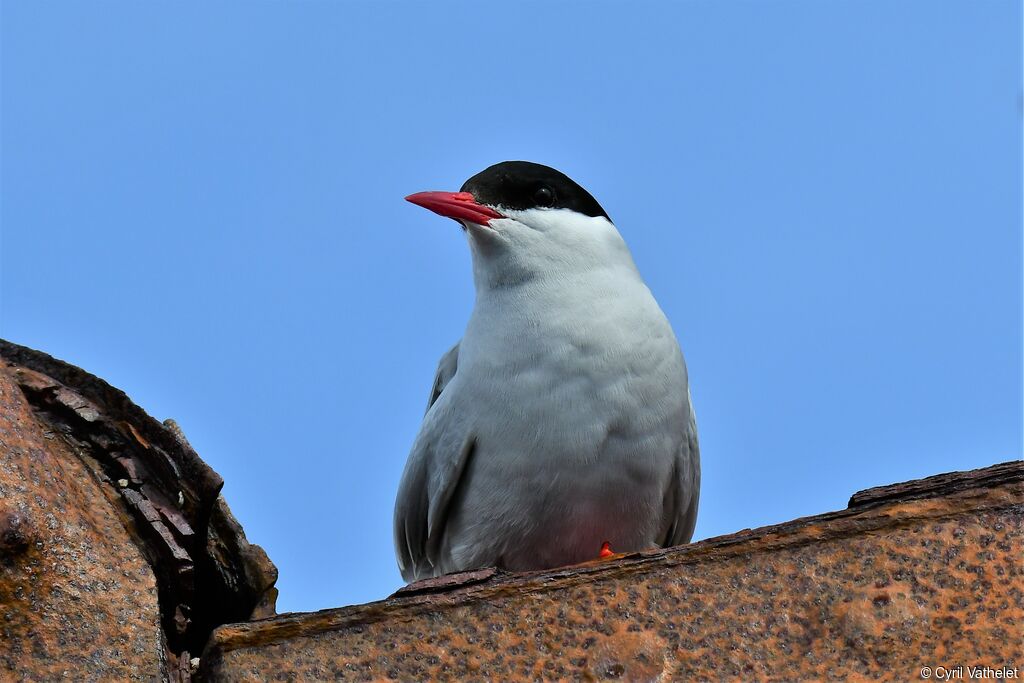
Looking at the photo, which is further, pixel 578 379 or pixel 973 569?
pixel 578 379

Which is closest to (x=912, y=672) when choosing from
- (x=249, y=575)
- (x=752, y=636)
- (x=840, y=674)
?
(x=840, y=674)

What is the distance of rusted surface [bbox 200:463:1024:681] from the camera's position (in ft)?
10.9

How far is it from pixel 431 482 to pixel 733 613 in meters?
2.61

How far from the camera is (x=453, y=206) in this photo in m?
5.91

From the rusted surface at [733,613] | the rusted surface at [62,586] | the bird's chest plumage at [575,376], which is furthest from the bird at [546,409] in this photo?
the rusted surface at [62,586]

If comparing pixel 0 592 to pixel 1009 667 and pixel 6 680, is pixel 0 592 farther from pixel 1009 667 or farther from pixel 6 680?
pixel 1009 667

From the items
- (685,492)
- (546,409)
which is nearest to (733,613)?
(546,409)

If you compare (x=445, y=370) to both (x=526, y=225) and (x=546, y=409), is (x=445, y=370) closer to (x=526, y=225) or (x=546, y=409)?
(x=526, y=225)

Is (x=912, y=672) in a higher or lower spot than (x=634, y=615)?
lower

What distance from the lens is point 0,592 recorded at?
3.44 meters

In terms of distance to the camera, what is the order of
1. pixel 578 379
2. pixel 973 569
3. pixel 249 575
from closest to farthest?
pixel 973 569 → pixel 249 575 → pixel 578 379

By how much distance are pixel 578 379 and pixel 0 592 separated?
262 centimetres

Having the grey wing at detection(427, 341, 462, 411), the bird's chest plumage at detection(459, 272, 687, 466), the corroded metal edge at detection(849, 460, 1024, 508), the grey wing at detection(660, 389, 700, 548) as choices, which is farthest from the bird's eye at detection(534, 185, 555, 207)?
the corroded metal edge at detection(849, 460, 1024, 508)

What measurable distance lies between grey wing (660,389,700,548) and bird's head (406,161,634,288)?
834 mm
